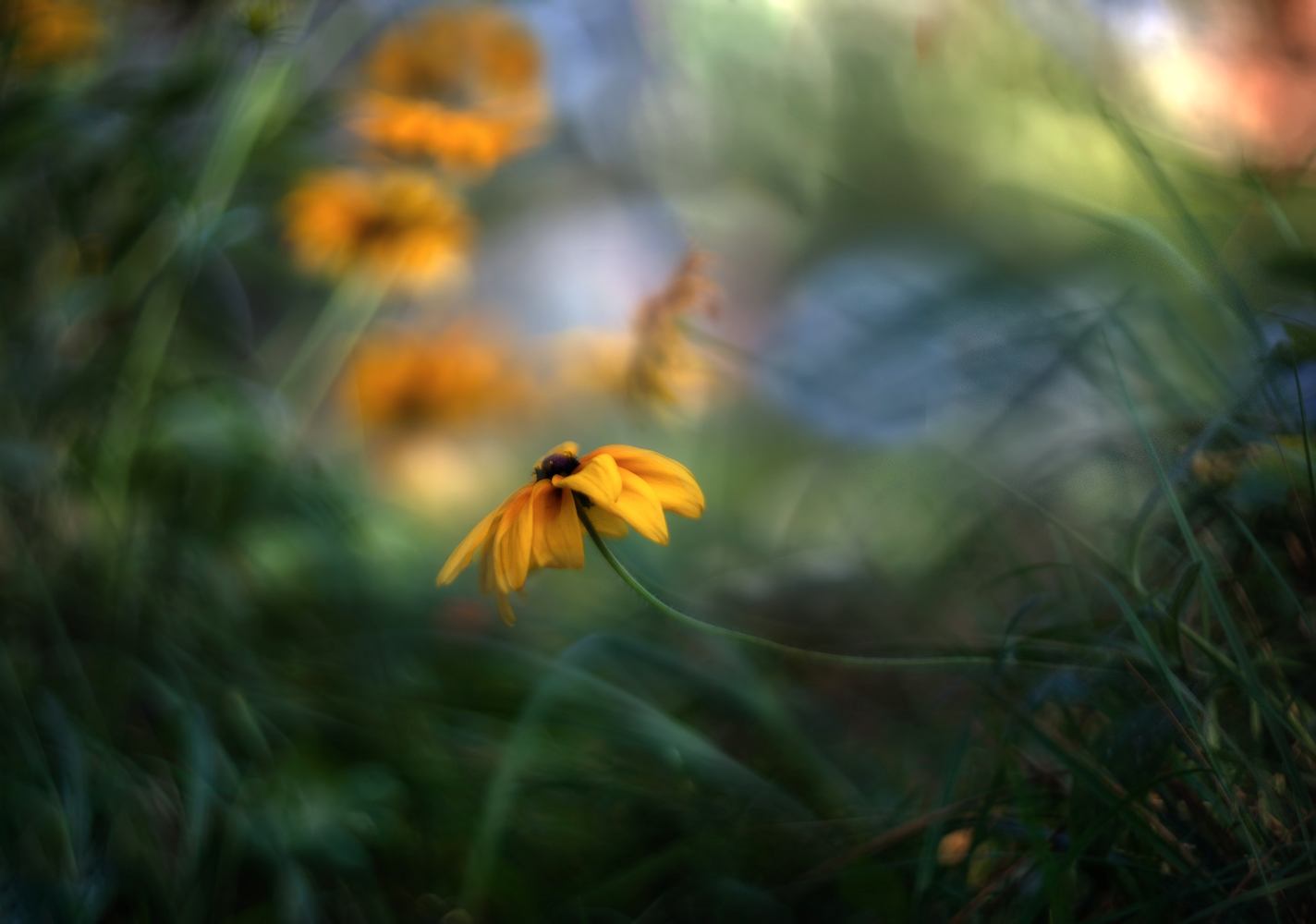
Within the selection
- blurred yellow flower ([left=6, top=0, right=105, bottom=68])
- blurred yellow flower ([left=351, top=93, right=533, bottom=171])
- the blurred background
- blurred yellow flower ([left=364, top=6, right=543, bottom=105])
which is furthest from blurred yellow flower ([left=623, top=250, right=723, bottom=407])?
blurred yellow flower ([left=6, top=0, right=105, bottom=68])

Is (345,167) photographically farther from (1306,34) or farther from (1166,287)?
(1306,34)

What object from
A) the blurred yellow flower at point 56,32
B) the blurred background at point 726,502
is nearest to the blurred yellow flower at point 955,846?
the blurred background at point 726,502

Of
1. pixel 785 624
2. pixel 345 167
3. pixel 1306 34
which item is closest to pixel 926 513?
pixel 785 624

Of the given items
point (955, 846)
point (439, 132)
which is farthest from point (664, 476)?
point (439, 132)

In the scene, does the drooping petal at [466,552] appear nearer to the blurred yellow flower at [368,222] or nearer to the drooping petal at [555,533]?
the drooping petal at [555,533]

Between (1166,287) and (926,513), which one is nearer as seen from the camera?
(1166,287)

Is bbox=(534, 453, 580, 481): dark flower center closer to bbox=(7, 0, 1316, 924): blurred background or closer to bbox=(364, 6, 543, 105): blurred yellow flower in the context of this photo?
bbox=(7, 0, 1316, 924): blurred background
